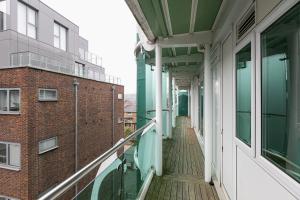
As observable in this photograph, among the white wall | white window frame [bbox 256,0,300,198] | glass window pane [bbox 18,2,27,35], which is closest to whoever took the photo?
white window frame [bbox 256,0,300,198]

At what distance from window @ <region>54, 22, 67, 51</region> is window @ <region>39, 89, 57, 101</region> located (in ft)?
18.8

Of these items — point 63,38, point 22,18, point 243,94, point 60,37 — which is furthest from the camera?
point 63,38

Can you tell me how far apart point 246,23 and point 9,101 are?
7.56m

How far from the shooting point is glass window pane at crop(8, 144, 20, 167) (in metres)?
7.06

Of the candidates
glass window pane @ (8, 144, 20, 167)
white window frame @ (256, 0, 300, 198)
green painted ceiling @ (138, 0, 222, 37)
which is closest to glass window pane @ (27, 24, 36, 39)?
glass window pane @ (8, 144, 20, 167)

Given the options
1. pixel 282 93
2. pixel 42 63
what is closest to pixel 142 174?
pixel 282 93

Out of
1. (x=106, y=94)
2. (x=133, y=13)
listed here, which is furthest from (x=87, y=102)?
(x=133, y=13)

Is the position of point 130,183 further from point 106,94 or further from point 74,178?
point 106,94

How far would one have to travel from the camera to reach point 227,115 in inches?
102

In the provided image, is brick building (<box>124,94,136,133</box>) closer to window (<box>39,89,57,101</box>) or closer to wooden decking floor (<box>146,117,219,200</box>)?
window (<box>39,89,57,101</box>)

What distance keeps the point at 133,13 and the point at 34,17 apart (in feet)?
35.6

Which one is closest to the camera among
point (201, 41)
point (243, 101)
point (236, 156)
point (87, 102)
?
point (243, 101)

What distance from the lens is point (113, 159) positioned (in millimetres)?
1549

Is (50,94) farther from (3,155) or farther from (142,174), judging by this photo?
(142,174)
